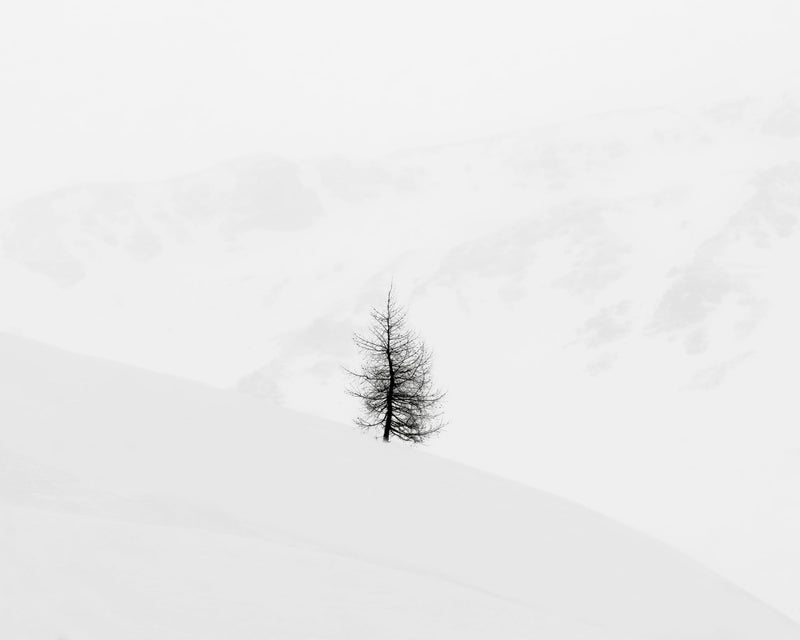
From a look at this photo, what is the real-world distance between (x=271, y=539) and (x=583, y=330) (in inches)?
5405

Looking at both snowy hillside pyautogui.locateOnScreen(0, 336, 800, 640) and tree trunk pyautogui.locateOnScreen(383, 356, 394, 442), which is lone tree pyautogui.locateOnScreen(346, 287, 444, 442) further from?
snowy hillside pyautogui.locateOnScreen(0, 336, 800, 640)

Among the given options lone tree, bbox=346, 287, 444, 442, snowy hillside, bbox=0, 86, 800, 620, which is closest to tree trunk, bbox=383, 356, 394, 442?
lone tree, bbox=346, 287, 444, 442

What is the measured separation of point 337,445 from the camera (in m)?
15.5


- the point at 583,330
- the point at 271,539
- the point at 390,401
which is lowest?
the point at 271,539

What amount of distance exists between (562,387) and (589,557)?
11577cm

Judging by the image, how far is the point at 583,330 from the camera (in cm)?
14238

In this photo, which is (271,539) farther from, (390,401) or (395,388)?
(395,388)

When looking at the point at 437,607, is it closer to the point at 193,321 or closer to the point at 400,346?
the point at 400,346

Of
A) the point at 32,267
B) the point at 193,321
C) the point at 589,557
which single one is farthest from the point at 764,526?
the point at 32,267

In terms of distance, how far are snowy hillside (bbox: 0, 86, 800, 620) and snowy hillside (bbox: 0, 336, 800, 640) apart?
51327mm

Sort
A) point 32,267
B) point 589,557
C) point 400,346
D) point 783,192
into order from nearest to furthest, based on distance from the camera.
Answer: point 589,557
point 400,346
point 783,192
point 32,267

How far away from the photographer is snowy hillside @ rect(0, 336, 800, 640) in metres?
6.89

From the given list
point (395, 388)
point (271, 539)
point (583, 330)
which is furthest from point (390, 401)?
point (583, 330)

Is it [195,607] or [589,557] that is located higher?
[589,557]
